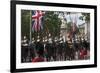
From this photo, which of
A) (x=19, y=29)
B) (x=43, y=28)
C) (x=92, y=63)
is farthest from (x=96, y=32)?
(x=19, y=29)

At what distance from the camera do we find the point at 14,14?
1.81m

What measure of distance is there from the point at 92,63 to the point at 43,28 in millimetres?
631

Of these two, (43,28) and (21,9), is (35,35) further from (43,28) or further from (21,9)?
(21,9)

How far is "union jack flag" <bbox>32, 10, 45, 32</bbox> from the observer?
189 cm

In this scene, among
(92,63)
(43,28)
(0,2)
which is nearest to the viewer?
(0,2)

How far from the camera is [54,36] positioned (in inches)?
76.9

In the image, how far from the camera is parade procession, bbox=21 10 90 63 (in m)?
1.88

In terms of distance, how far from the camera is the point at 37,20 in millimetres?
1897

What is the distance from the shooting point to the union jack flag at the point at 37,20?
→ 6.21 ft

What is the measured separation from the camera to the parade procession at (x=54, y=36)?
188 centimetres

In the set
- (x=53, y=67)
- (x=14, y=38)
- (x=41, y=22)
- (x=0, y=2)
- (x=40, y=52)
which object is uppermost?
(x=0, y=2)

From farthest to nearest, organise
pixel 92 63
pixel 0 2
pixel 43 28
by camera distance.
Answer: pixel 92 63
pixel 43 28
pixel 0 2

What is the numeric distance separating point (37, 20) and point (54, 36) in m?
0.23

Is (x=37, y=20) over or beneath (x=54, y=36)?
over
